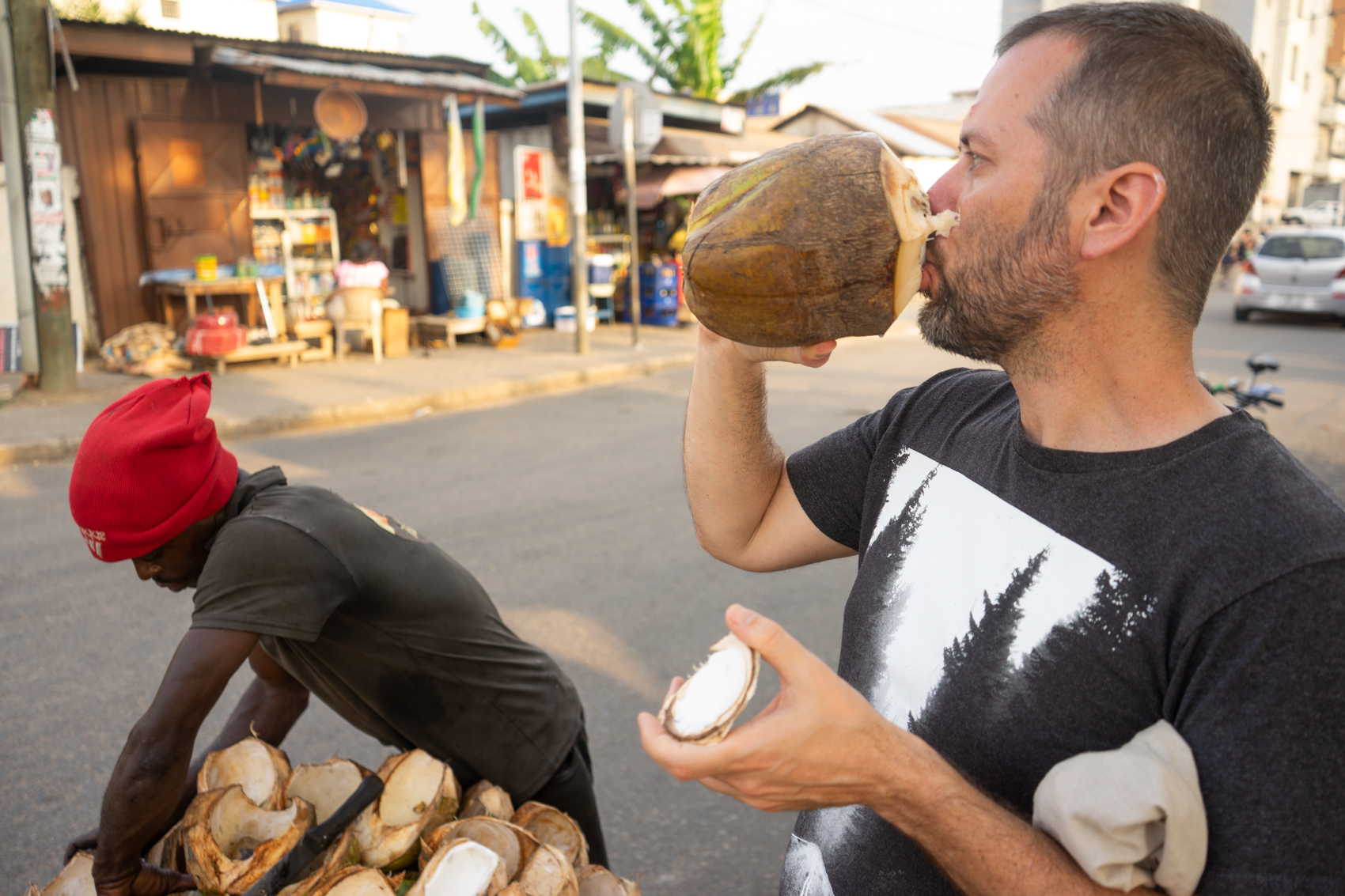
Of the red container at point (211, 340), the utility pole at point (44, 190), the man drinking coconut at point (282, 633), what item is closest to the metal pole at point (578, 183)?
the red container at point (211, 340)

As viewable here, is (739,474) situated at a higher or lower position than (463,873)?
higher

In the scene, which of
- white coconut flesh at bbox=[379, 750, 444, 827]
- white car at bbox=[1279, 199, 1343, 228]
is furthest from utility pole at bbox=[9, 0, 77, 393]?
white car at bbox=[1279, 199, 1343, 228]

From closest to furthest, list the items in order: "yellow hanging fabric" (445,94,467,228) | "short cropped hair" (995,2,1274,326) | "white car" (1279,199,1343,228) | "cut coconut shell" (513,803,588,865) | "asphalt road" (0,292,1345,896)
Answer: "short cropped hair" (995,2,1274,326) → "cut coconut shell" (513,803,588,865) → "asphalt road" (0,292,1345,896) → "yellow hanging fabric" (445,94,467,228) → "white car" (1279,199,1343,228)

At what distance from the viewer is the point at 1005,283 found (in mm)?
1247

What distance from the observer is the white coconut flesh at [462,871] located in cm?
168

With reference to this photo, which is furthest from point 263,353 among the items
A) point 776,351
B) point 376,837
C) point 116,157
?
point 776,351

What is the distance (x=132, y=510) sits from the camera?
1804mm

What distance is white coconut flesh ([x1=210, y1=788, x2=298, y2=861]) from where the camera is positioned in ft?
6.09

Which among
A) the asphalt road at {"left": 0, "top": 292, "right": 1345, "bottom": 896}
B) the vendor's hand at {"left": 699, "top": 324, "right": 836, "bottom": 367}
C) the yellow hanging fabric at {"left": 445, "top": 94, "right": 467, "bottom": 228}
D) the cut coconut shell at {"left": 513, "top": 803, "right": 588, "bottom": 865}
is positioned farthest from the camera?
the yellow hanging fabric at {"left": 445, "top": 94, "right": 467, "bottom": 228}

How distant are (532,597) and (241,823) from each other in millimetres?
2675

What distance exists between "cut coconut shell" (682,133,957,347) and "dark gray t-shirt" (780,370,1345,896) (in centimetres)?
28

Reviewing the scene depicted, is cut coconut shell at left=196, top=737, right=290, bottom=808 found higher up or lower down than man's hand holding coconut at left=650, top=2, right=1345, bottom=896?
lower down

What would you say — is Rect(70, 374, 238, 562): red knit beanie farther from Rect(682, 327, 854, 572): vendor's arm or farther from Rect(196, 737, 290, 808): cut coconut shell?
Rect(682, 327, 854, 572): vendor's arm

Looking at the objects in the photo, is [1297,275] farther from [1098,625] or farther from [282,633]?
[282,633]
